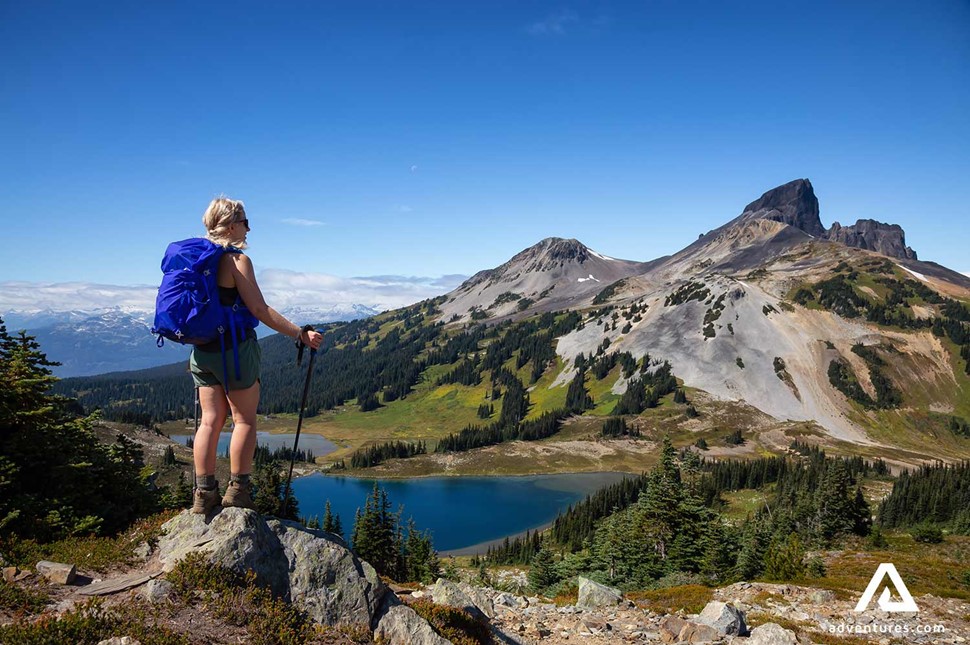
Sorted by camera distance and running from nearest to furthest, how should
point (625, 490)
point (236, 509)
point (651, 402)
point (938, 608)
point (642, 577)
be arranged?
point (236, 509)
point (938, 608)
point (642, 577)
point (625, 490)
point (651, 402)

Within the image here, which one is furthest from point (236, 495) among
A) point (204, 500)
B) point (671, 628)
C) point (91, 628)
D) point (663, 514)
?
point (663, 514)

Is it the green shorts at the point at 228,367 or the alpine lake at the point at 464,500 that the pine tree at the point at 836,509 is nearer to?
the alpine lake at the point at 464,500

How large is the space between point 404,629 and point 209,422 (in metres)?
5.20

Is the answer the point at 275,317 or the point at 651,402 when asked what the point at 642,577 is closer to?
the point at 275,317

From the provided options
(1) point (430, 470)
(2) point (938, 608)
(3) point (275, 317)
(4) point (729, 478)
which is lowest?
(1) point (430, 470)

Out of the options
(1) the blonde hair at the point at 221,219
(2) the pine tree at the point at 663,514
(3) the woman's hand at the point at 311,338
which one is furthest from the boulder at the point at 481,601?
(2) the pine tree at the point at 663,514

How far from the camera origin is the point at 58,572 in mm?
8297

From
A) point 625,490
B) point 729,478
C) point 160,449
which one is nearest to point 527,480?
point 625,490

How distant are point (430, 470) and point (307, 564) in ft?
508

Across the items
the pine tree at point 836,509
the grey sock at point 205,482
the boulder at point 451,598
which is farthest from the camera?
the pine tree at point 836,509

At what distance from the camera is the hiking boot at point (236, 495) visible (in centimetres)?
902

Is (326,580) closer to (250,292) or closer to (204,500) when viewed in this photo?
(204,500)

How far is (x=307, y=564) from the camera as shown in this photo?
366 inches

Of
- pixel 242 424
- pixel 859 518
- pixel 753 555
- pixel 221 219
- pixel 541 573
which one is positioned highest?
pixel 221 219
